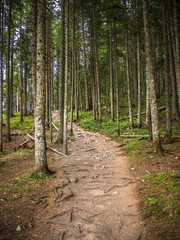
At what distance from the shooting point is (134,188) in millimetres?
4711

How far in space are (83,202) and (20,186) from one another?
2622 mm

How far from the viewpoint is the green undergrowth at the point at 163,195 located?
A: 3203 millimetres

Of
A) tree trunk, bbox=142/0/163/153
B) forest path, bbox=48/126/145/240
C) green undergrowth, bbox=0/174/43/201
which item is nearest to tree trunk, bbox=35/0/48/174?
green undergrowth, bbox=0/174/43/201

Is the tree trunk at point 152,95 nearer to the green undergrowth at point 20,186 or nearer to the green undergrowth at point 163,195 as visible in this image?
the green undergrowth at point 163,195

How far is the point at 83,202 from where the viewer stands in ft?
14.1

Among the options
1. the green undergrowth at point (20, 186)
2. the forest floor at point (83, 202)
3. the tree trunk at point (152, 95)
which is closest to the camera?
the forest floor at point (83, 202)

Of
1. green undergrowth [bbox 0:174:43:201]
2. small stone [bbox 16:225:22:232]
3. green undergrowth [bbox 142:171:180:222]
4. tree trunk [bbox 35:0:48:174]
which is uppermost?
tree trunk [bbox 35:0:48:174]

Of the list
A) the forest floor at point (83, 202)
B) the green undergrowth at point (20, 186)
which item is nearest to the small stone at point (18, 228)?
the forest floor at point (83, 202)

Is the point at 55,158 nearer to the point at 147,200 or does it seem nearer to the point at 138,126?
the point at 147,200

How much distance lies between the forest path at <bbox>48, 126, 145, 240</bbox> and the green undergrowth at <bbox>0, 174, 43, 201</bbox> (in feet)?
4.09

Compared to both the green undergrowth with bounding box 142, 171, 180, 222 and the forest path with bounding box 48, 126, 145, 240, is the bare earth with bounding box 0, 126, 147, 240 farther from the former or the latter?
the green undergrowth with bounding box 142, 171, 180, 222

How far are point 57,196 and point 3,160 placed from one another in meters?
5.78

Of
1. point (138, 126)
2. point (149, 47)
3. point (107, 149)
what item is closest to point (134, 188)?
point (107, 149)

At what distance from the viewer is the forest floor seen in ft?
10.2
